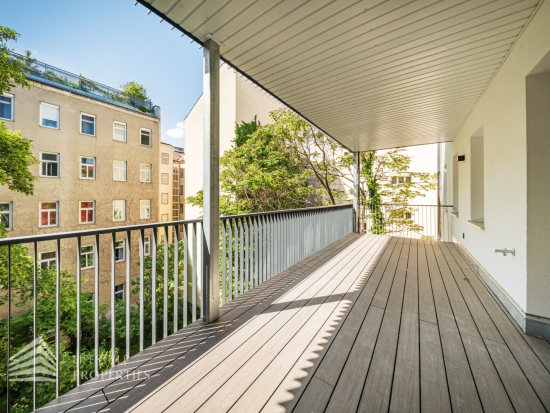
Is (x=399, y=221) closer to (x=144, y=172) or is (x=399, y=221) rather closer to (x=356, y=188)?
(x=356, y=188)

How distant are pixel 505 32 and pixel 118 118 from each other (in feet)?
52.5

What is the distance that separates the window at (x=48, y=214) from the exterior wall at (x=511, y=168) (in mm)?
15155

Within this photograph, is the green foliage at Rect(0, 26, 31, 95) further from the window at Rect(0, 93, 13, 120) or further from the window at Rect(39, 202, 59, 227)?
the window at Rect(39, 202, 59, 227)

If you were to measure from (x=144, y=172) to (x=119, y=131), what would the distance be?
8.41ft

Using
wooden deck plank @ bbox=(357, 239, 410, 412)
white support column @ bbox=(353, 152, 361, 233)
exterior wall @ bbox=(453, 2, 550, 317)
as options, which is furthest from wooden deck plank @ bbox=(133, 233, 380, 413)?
white support column @ bbox=(353, 152, 361, 233)

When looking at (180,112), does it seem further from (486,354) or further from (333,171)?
(486,354)

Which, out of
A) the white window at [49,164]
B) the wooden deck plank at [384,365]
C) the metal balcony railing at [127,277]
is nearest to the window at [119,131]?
the white window at [49,164]

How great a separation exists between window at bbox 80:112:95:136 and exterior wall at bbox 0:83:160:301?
0.61 feet

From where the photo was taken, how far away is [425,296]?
9.73 ft

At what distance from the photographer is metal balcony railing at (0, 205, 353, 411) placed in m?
1.54

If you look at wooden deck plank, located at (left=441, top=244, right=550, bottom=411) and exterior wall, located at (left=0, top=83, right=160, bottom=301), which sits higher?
exterior wall, located at (left=0, top=83, right=160, bottom=301)

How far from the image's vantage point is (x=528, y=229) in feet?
7.14

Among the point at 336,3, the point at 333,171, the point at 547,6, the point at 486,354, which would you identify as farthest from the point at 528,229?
the point at 333,171

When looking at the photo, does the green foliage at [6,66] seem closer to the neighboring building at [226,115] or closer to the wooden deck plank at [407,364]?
the neighboring building at [226,115]
